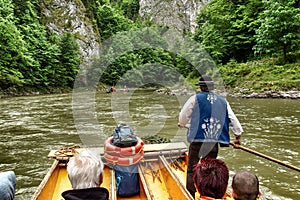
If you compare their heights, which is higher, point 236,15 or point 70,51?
point 236,15

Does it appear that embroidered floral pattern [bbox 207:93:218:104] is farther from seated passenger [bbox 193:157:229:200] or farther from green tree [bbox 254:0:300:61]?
green tree [bbox 254:0:300:61]

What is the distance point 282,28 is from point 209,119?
21.3 m

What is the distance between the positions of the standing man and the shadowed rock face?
215 feet

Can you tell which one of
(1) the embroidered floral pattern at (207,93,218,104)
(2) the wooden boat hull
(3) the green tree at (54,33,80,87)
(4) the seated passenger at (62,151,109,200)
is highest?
(3) the green tree at (54,33,80,87)

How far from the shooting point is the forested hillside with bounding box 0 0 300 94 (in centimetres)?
2203

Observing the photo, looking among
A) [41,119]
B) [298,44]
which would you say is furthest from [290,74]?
[41,119]

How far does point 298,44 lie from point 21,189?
24.0 m

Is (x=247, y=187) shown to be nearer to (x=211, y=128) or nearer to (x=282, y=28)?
(x=211, y=128)

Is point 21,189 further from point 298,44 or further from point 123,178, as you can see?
point 298,44

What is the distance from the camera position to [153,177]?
4.61 m

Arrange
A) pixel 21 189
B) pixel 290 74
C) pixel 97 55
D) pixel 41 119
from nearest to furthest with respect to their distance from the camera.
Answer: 1. pixel 21 189
2. pixel 41 119
3. pixel 290 74
4. pixel 97 55

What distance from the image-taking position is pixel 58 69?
34.7m

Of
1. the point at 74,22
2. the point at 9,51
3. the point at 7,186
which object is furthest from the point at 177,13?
the point at 7,186

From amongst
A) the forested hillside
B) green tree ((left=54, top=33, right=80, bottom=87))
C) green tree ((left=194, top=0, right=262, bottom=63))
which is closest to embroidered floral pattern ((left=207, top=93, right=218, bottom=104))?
the forested hillside
